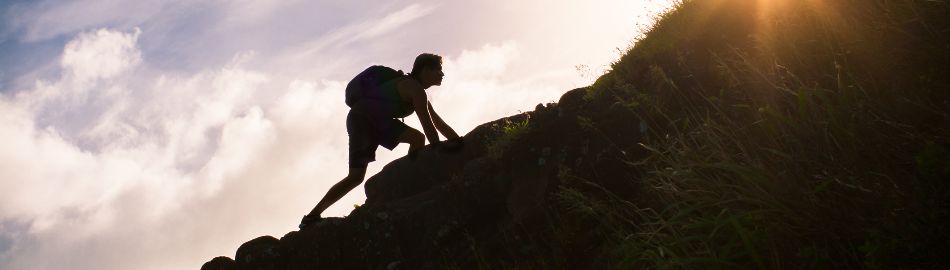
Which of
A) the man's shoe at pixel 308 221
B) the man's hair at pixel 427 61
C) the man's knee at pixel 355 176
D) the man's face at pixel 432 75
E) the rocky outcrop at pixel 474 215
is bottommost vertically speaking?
the rocky outcrop at pixel 474 215

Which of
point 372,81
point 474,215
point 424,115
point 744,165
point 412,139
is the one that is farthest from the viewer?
point 412,139


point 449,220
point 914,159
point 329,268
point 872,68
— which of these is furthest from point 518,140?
point 914,159

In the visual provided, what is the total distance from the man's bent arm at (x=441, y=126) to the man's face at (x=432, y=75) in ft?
0.83

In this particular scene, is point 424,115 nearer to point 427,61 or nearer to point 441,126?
point 441,126

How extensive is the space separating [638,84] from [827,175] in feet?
12.9

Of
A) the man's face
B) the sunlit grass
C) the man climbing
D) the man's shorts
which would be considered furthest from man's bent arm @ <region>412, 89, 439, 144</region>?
the sunlit grass

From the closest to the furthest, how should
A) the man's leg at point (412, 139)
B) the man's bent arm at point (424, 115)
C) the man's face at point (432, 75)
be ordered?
the man's bent arm at point (424, 115) < the man's face at point (432, 75) < the man's leg at point (412, 139)

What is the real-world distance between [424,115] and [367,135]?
830 millimetres

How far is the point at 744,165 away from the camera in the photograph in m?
2.76

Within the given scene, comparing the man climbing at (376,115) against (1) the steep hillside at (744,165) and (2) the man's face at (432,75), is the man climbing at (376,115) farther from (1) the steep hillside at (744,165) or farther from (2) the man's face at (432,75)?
(1) the steep hillside at (744,165)

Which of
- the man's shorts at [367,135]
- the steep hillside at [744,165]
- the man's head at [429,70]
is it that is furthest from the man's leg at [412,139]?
the steep hillside at [744,165]

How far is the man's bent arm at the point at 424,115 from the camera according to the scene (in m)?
6.96

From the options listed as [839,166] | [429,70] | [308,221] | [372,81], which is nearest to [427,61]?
[429,70]

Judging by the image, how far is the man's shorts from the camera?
7.40m
